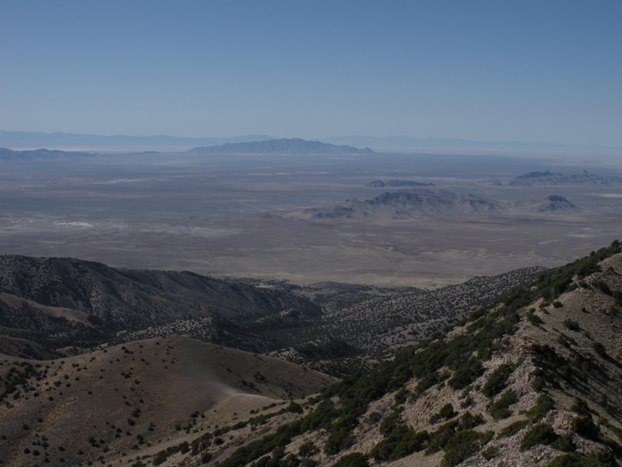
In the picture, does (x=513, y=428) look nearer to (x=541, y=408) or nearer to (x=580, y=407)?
(x=541, y=408)

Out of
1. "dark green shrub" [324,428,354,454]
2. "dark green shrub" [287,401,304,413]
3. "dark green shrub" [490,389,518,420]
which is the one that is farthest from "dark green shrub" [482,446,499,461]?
"dark green shrub" [287,401,304,413]

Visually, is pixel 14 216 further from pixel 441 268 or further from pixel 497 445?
pixel 497 445

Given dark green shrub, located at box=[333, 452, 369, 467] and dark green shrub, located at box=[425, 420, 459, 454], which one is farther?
dark green shrub, located at box=[333, 452, 369, 467]

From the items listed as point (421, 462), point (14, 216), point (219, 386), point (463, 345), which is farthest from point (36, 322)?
point (14, 216)

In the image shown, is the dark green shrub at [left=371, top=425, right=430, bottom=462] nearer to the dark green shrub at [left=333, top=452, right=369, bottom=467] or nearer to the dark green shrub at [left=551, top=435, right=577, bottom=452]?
the dark green shrub at [left=333, top=452, right=369, bottom=467]

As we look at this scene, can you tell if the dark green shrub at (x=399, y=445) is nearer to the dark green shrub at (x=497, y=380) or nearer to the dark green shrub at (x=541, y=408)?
the dark green shrub at (x=497, y=380)

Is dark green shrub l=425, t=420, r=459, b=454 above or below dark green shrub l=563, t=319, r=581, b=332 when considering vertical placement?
below

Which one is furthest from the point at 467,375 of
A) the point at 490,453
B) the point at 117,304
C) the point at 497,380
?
the point at 117,304

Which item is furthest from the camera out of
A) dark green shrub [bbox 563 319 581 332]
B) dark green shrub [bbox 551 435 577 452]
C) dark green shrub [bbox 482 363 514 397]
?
dark green shrub [bbox 563 319 581 332]
